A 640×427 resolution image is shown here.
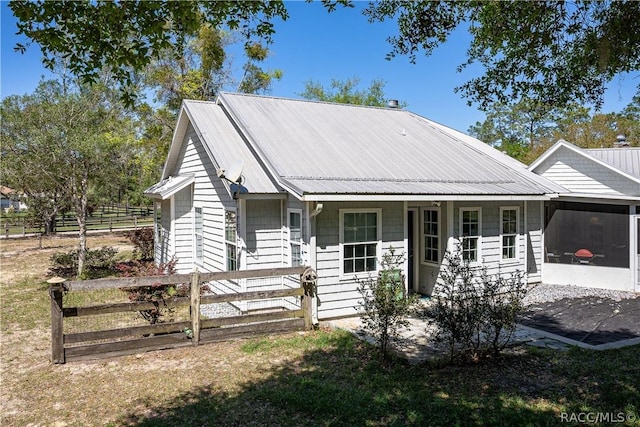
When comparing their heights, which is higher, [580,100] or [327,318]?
[580,100]

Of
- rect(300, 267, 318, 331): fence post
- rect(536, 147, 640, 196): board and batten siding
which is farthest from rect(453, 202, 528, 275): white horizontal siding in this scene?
rect(300, 267, 318, 331): fence post

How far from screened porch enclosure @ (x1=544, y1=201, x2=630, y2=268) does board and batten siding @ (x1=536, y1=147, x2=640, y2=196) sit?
0.54 metres

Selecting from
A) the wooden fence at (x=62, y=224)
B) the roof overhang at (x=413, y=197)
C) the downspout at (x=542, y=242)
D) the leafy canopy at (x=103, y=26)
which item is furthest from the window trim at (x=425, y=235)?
the wooden fence at (x=62, y=224)

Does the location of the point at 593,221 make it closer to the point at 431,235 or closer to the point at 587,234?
the point at 587,234

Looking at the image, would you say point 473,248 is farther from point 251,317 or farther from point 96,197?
point 96,197

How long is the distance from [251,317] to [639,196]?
1034 centimetres

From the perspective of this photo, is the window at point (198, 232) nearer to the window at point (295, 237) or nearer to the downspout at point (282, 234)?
the downspout at point (282, 234)

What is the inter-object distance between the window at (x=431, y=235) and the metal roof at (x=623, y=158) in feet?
17.7

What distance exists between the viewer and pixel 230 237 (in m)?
10.9

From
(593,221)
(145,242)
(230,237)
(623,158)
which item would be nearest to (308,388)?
(230,237)

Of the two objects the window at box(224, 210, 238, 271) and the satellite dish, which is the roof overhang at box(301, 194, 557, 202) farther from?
the window at box(224, 210, 238, 271)

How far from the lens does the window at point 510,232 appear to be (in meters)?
11.9

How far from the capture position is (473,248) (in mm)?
11383

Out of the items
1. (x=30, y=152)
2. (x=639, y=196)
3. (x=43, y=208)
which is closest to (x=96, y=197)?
(x=43, y=208)
